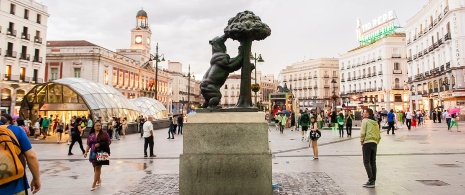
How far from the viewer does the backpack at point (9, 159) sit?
2.98m

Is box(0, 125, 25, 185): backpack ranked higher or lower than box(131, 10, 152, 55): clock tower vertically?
lower

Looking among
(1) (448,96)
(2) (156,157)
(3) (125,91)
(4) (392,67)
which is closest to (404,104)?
(4) (392,67)

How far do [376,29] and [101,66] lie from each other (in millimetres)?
54606

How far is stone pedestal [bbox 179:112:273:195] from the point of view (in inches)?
224

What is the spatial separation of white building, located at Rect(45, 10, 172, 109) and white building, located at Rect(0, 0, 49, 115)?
4940 mm

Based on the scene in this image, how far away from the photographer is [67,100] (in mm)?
27344

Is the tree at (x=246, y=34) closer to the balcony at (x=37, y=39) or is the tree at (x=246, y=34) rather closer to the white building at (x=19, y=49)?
the white building at (x=19, y=49)

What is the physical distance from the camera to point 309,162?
10055 mm

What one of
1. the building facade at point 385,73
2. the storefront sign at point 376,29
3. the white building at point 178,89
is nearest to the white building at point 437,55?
the building facade at point 385,73

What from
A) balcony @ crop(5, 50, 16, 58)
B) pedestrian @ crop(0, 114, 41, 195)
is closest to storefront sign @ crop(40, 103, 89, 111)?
balcony @ crop(5, 50, 16, 58)

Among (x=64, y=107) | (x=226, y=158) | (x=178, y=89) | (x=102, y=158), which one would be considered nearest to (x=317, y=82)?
(x=178, y=89)

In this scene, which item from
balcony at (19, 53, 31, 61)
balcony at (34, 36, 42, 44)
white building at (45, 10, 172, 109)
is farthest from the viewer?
white building at (45, 10, 172, 109)

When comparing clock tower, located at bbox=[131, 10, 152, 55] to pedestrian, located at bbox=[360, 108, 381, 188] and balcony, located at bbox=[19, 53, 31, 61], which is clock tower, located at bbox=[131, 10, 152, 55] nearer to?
balcony, located at bbox=[19, 53, 31, 61]

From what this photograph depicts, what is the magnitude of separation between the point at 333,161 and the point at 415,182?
11.1ft
